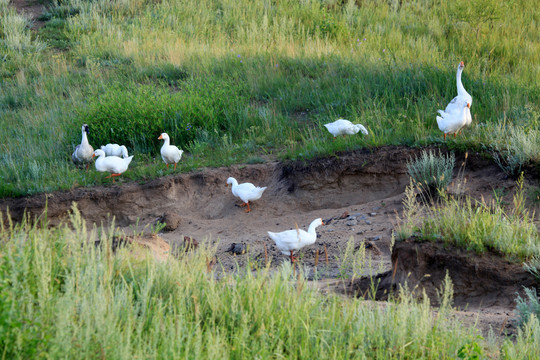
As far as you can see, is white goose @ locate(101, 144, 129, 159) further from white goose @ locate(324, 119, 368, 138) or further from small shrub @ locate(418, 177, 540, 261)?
small shrub @ locate(418, 177, 540, 261)

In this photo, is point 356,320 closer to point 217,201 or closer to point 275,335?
point 275,335

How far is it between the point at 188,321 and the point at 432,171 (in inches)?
202

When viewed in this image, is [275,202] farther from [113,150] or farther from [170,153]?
[113,150]

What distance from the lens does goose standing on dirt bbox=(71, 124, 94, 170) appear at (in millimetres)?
9992

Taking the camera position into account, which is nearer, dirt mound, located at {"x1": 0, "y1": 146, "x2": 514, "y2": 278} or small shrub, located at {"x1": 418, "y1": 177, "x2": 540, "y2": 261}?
small shrub, located at {"x1": 418, "y1": 177, "x2": 540, "y2": 261}

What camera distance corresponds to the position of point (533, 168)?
24.7ft

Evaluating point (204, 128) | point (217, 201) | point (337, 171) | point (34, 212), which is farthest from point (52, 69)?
point (337, 171)

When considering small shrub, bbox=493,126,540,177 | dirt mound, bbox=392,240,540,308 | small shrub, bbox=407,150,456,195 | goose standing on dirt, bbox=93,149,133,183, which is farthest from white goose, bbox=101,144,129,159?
small shrub, bbox=493,126,540,177

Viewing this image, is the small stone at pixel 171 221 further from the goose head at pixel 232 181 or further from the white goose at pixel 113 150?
the white goose at pixel 113 150

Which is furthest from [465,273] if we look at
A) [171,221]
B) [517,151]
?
[171,221]

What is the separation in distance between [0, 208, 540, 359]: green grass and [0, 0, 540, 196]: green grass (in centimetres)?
493

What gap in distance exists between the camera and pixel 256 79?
12.5 metres

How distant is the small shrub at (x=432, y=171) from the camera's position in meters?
7.73

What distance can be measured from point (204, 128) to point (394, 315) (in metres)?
7.56
